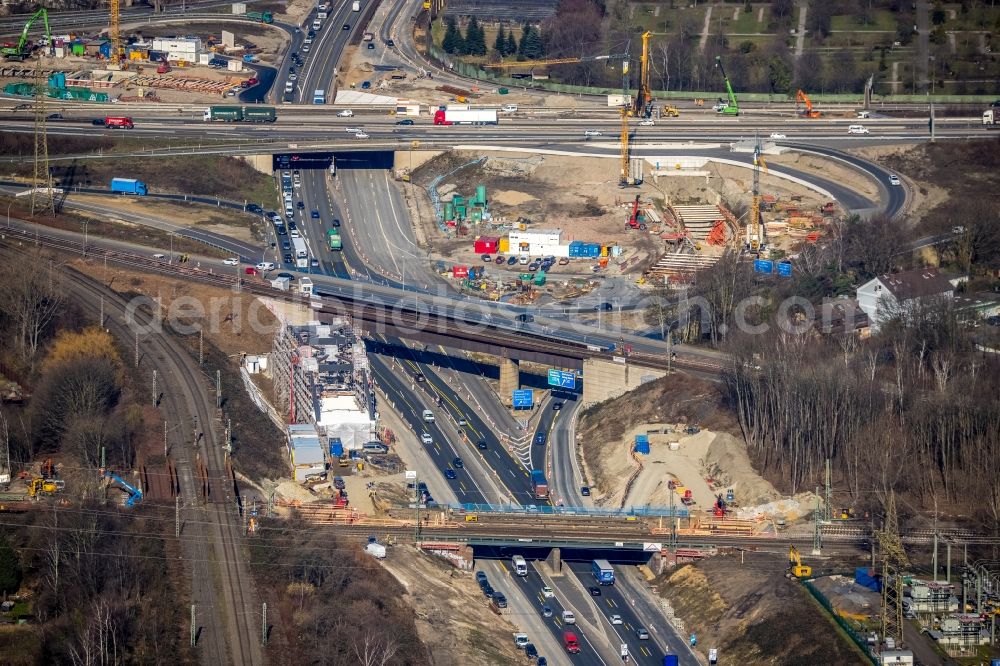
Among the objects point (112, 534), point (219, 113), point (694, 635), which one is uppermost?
point (219, 113)

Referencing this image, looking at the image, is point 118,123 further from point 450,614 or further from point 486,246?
point 450,614

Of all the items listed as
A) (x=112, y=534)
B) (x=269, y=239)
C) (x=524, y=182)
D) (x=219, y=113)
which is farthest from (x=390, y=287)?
(x=112, y=534)

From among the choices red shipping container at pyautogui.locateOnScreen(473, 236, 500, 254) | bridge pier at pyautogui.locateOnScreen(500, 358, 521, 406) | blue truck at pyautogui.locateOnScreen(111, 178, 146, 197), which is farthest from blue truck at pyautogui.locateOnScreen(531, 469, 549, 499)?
blue truck at pyautogui.locateOnScreen(111, 178, 146, 197)

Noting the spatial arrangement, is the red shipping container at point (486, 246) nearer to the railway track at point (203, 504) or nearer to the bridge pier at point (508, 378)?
the bridge pier at point (508, 378)

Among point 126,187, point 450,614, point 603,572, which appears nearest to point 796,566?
point 603,572

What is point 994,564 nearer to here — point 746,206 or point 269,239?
point 746,206
